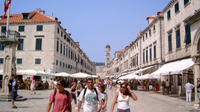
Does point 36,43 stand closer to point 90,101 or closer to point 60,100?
point 90,101

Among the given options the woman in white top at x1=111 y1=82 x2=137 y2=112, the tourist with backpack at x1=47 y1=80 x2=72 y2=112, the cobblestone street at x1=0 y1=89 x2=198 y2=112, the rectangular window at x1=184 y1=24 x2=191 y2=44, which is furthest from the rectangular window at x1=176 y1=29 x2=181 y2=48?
the tourist with backpack at x1=47 y1=80 x2=72 y2=112

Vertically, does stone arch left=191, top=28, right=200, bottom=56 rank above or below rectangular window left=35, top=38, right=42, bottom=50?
below

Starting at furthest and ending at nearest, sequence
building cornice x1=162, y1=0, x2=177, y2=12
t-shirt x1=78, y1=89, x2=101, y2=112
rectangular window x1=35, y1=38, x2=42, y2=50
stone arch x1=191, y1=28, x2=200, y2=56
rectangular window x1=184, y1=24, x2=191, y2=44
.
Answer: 1. rectangular window x1=35, y1=38, x2=42, y2=50
2. building cornice x1=162, y1=0, x2=177, y2=12
3. rectangular window x1=184, y1=24, x2=191, y2=44
4. stone arch x1=191, y1=28, x2=200, y2=56
5. t-shirt x1=78, y1=89, x2=101, y2=112

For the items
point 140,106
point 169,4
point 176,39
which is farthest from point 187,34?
point 140,106

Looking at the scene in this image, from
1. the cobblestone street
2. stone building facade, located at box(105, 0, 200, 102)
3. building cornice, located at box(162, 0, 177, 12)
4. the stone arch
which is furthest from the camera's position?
building cornice, located at box(162, 0, 177, 12)

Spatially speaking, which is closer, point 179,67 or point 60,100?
point 60,100

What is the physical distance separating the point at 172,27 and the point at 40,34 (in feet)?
73.9

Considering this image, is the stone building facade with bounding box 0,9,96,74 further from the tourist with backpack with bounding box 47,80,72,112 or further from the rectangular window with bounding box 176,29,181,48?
the tourist with backpack with bounding box 47,80,72,112

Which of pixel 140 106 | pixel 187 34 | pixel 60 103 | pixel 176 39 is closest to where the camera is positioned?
pixel 60 103

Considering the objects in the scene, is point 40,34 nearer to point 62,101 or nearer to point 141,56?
point 141,56

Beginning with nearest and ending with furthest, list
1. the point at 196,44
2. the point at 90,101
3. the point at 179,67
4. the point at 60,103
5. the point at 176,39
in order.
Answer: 1. the point at 60,103
2. the point at 90,101
3. the point at 196,44
4. the point at 179,67
5. the point at 176,39

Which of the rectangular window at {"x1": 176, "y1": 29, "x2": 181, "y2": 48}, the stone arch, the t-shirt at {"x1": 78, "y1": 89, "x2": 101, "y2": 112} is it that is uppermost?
the rectangular window at {"x1": 176, "y1": 29, "x2": 181, "y2": 48}

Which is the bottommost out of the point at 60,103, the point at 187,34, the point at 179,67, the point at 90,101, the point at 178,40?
the point at 90,101

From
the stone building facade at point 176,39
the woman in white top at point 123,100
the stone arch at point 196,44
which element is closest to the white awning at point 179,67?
the stone building facade at point 176,39
